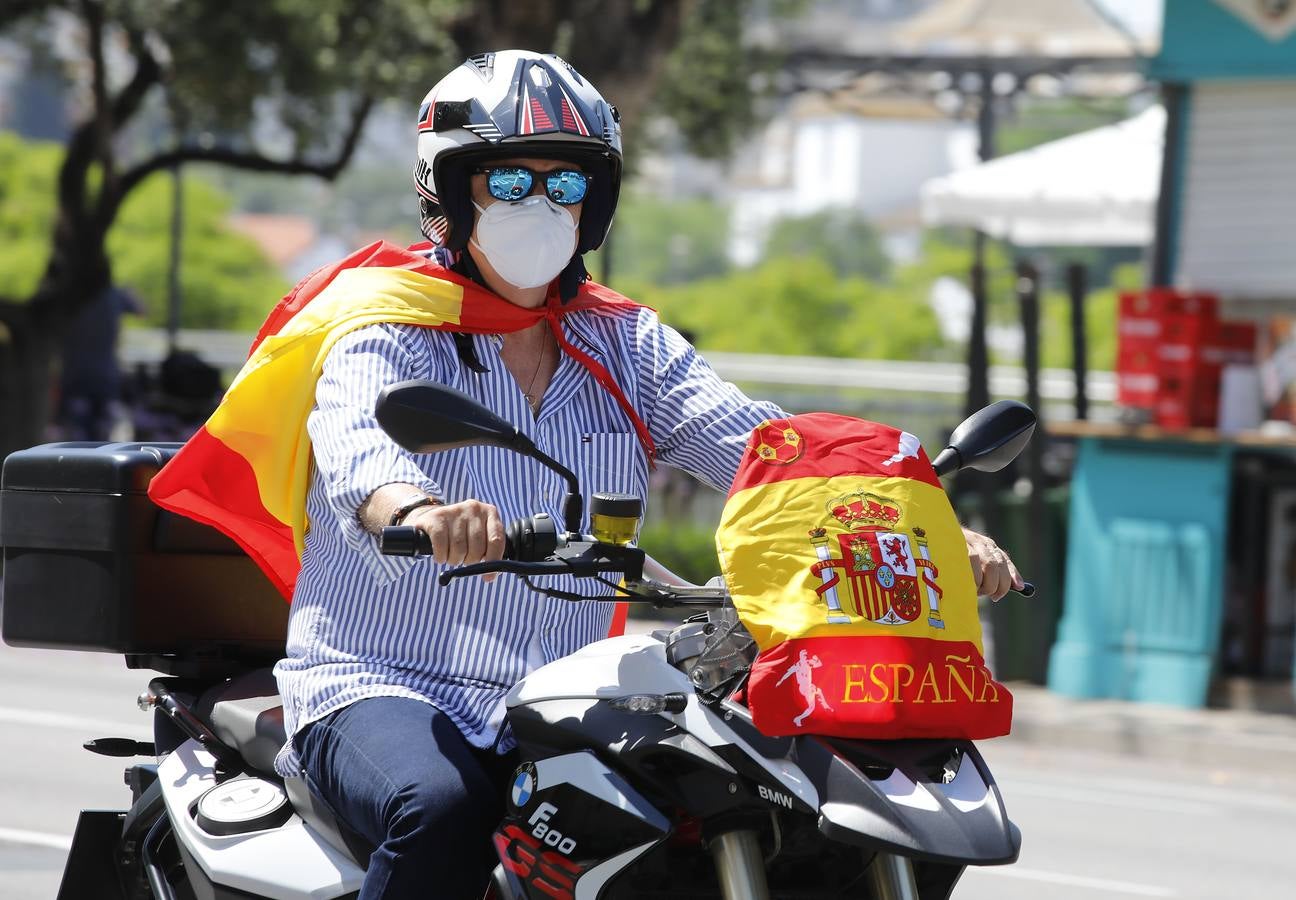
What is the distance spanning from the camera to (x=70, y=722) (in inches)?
362

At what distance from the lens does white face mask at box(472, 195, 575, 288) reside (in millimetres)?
3268

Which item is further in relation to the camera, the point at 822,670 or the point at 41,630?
the point at 41,630

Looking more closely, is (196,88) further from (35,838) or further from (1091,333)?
(1091,333)

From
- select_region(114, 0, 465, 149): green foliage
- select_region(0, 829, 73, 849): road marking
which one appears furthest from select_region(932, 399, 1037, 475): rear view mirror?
select_region(114, 0, 465, 149): green foliage

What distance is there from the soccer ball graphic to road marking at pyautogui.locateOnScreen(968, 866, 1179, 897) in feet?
14.5

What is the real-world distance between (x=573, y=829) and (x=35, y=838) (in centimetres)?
446

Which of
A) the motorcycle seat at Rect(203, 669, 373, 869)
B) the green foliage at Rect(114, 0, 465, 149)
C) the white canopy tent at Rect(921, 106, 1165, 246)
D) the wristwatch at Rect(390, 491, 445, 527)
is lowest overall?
the motorcycle seat at Rect(203, 669, 373, 869)

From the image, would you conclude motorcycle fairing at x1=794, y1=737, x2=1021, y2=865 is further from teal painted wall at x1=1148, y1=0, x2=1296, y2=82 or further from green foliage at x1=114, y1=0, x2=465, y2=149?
green foliage at x1=114, y1=0, x2=465, y2=149

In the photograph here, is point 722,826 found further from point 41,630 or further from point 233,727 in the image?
point 41,630

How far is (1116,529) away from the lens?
37.1 ft

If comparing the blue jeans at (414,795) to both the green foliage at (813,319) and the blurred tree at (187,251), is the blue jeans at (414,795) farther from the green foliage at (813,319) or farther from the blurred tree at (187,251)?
the blurred tree at (187,251)

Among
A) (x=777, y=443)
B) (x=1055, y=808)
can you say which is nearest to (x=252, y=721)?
(x=777, y=443)

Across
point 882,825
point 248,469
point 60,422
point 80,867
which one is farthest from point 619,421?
point 60,422

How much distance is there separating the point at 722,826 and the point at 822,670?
264mm
